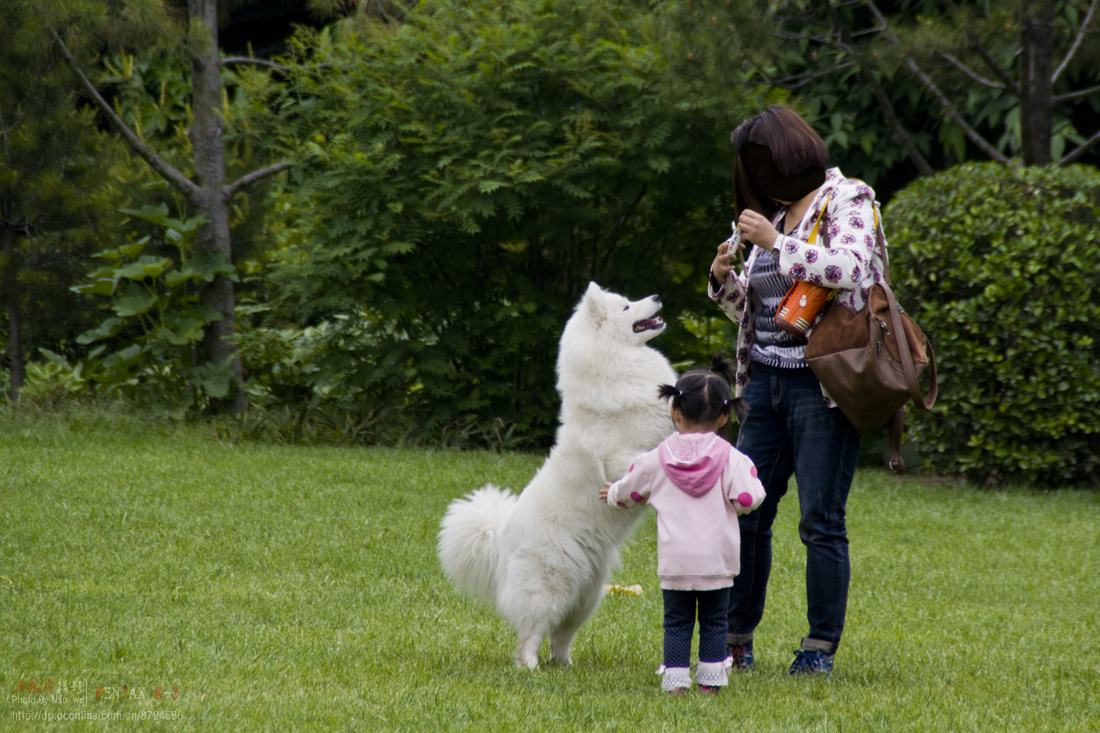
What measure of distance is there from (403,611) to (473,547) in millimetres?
865

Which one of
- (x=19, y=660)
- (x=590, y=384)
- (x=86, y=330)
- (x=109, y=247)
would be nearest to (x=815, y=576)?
(x=590, y=384)

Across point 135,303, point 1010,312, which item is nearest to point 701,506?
point 1010,312

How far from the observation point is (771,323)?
391cm

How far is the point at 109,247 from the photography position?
420 inches

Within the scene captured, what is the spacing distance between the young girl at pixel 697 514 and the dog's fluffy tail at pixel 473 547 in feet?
2.95

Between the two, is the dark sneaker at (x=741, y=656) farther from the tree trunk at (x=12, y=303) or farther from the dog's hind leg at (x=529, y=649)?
the tree trunk at (x=12, y=303)

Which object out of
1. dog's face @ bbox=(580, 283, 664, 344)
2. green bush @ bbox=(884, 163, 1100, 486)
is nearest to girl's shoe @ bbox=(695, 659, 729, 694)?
dog's face @ bbox=(580, 283, 664, 344)

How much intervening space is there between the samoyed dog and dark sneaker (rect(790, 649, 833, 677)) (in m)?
0.83

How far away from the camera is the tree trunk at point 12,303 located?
10430mm

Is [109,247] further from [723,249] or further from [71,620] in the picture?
[723,249]

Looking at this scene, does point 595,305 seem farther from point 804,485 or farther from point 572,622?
point 572,622

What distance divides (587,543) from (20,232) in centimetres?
918

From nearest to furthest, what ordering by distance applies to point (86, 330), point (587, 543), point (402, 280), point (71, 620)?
point (587, 543) → point (71, 620) → point (402, 280) → point (86, 330)

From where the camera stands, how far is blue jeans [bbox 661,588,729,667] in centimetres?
363
